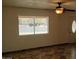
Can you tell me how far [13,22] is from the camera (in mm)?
7711

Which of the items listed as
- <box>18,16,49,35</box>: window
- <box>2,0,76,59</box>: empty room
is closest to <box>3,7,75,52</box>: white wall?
<box>2,0,76,59</box>: empty room

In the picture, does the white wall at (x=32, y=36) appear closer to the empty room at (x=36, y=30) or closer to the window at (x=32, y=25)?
the empty room at (x=36, y=30)

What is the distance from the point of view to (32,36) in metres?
8.57

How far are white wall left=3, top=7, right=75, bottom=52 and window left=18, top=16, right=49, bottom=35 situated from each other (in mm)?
235

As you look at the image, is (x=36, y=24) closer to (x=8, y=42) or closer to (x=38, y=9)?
(x=38, y=9)

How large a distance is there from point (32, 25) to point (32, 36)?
0.63 m

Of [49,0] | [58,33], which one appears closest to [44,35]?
[58,33]

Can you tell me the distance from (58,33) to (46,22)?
1.26m

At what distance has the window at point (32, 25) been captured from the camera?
27.3ft

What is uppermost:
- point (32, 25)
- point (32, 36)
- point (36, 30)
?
point (32, 25)

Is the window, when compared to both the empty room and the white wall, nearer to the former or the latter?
the empty room

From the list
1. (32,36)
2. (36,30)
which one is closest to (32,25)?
(36,30)

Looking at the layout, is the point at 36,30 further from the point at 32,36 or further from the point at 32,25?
the point at 32,36

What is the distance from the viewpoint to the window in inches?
327
